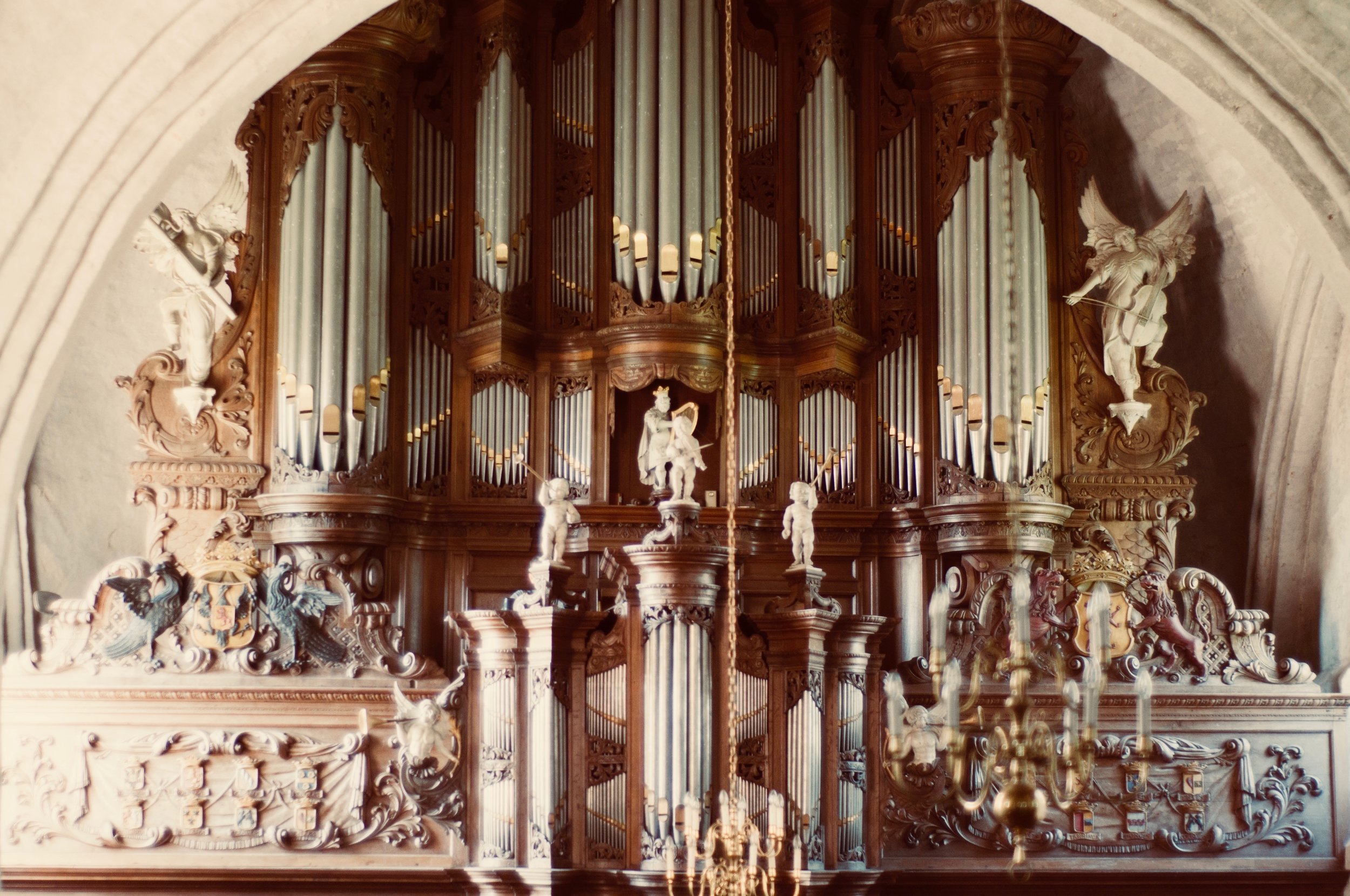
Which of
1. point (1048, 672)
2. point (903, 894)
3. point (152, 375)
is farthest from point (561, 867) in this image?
point (152, 375)

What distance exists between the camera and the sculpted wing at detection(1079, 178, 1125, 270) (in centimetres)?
1517

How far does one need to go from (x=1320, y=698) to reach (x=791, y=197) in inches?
202

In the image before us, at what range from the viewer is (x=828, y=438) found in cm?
1516

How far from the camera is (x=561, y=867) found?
13094mm

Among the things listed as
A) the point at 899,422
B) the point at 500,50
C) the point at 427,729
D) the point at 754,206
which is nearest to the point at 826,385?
the point at 899,422

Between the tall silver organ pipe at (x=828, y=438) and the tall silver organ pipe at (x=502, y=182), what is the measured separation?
229cm

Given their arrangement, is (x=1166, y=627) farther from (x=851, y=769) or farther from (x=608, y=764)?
(x=608, y=764)

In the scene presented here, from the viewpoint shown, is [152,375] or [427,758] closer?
[427,758]

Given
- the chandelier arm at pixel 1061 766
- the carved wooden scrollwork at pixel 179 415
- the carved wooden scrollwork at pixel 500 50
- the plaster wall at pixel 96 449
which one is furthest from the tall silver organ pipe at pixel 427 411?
the chandelier arm at pixel 1061 766

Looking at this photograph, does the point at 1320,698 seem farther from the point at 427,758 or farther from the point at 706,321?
the point at 427,758

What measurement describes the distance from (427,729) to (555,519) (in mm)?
1569

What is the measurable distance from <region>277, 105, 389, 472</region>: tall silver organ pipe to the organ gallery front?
0.03 m

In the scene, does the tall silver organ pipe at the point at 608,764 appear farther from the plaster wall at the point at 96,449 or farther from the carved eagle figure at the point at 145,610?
the plaster wall at the point at 96,449

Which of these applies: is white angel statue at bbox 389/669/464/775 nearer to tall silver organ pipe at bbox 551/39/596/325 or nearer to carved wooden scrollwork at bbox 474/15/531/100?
tall silver organ pipe at bbox 551/39/596/325
